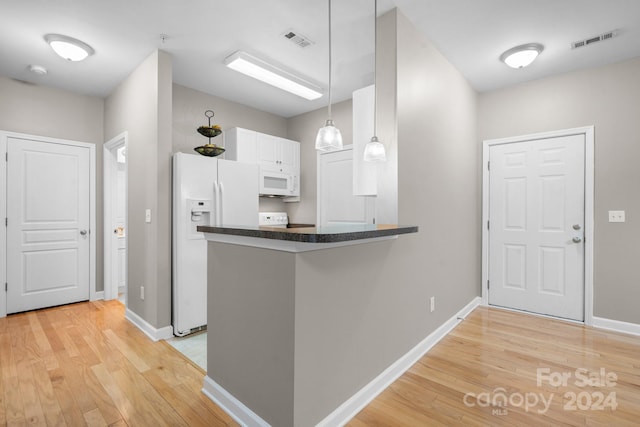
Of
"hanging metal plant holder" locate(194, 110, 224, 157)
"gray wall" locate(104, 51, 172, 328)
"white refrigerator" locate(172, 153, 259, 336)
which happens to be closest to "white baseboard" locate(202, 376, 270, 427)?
"white refrigerator" locate(172, 153, 259, 336)

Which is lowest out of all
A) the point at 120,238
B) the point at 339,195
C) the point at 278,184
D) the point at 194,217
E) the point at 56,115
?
the point at 120,238

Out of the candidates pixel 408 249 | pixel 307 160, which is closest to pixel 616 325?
pixel 408 249

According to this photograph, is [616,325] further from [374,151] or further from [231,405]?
[231,405]

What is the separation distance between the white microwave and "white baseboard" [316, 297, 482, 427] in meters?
2.71

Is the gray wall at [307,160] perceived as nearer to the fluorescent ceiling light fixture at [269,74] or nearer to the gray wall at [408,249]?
the fluorescent ceiling light fixture at [269,74]

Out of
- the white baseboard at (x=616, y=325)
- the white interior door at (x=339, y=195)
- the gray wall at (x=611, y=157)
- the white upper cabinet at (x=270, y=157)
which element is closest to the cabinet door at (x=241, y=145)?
the white upper cabinet at (x=270, y=157)

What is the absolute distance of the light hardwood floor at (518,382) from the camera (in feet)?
5.84

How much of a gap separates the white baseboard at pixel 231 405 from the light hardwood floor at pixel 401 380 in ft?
0.13

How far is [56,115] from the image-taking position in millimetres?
3748

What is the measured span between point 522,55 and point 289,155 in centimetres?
299

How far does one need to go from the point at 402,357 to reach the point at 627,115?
3.17 metres

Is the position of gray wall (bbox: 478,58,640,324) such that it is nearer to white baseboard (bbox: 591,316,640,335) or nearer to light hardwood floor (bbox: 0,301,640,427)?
white baseboard (bbox: 591,316,640,335)

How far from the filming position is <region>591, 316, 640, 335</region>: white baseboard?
2959mm

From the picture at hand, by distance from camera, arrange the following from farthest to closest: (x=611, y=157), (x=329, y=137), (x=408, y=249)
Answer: (x=611, y=157)
(x=408, y=249)
(x=329, y=137)
